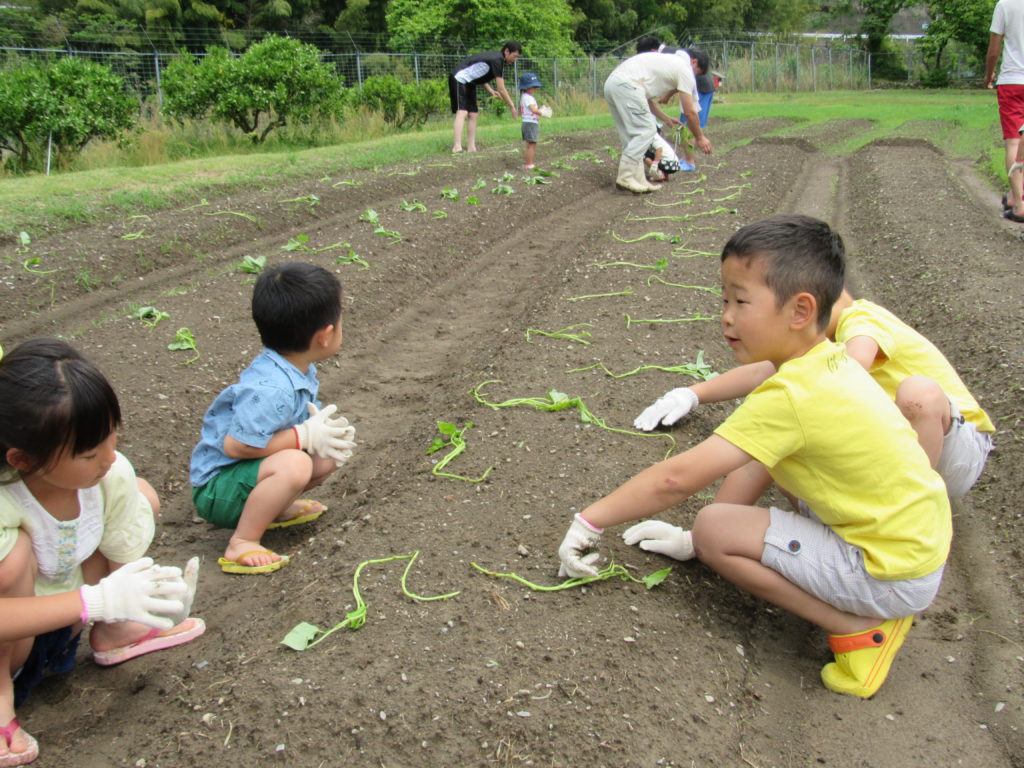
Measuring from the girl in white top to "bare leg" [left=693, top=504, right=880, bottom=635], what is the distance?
5.24ft

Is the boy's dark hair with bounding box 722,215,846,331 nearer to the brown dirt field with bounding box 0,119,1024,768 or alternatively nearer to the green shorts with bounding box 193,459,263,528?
the brown dirt field with bounding box 0,119,1024,768

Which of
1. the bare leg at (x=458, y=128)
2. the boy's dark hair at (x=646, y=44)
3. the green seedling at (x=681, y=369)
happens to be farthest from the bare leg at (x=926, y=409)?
the bare leg at (x=458, y=128)

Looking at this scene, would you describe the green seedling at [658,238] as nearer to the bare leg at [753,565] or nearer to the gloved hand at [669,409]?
the gloved hand at [669,409]

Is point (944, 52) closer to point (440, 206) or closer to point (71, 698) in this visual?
point (440, 206)

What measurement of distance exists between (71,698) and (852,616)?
92.8 inches

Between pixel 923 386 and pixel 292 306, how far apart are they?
2.27 m

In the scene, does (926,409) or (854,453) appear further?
(926,409)

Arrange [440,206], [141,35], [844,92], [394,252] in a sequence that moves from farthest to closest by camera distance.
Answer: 1. [844,92]
2. [141,35]
3. [440,206]
4. [394,252]

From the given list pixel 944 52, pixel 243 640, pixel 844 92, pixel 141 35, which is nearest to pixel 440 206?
pixel 243 640

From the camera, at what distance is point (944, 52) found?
118ft

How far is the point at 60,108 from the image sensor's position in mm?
11023

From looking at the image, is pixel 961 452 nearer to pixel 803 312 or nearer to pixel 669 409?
pixel 803 312

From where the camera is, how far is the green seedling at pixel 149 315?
206 inches

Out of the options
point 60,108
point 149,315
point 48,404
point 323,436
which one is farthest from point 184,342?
point 60,108
